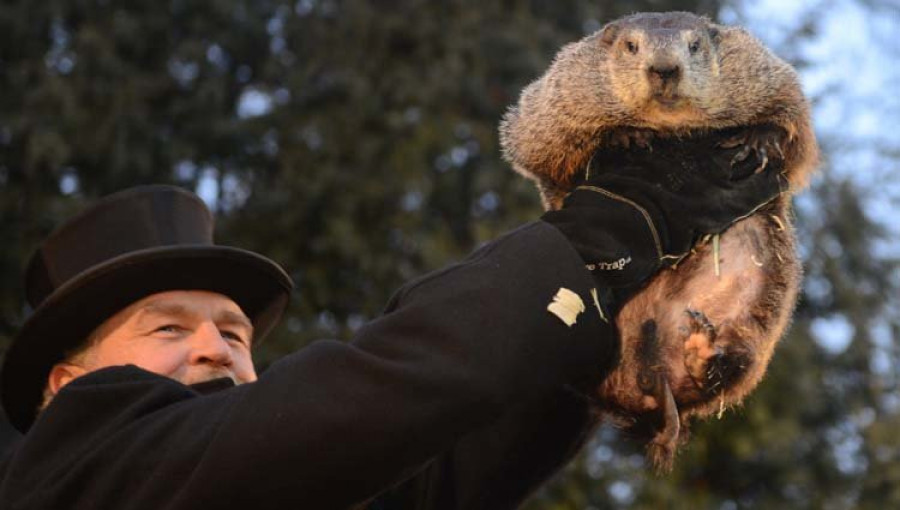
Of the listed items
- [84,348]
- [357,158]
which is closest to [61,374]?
[84,348]

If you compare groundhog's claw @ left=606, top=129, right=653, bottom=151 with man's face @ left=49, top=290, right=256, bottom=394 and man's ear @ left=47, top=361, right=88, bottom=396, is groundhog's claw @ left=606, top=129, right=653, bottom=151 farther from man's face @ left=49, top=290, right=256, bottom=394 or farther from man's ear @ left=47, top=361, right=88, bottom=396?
man's ear @ left=47, top=361, right=88, bottom=396

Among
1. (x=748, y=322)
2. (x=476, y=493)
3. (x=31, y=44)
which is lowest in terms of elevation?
(x=31, y=44)

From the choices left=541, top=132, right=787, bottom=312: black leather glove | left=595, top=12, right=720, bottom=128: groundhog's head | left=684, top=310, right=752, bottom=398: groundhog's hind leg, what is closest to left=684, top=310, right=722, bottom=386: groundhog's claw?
left=684, top=310, right=752, bottom=398: groundhog's hind leg

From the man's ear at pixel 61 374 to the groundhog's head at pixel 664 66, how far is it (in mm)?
1285

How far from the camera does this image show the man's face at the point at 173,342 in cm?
274

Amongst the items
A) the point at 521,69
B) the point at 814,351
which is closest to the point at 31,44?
the point at 521,69

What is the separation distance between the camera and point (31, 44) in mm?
7859

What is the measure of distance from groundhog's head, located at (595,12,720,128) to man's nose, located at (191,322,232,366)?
3.13ft

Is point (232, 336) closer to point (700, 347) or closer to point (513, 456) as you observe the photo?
point (513, 456)

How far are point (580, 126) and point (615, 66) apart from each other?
16cm

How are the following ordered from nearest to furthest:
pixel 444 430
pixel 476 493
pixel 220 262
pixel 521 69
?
pixel 444 430
pixel 476 493
pixel 220 262
pixel 521 69

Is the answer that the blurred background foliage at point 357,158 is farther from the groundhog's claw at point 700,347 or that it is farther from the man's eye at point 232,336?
the groundhog's claw at point 700,347

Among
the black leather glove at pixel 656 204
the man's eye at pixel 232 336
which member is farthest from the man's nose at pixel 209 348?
the black leather glove at pixel 656 204

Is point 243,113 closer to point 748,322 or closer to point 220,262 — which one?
point 220,262
